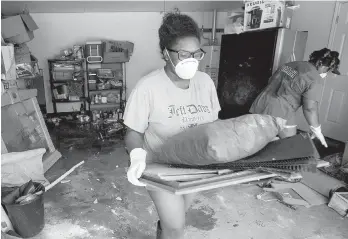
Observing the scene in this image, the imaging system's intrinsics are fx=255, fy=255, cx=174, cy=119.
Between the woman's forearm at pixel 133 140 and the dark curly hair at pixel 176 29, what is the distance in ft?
1.31

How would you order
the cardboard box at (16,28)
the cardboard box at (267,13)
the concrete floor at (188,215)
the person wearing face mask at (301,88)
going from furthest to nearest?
the cardboard box at (267,13)
the cardboard box at (16,28)
the person wearing face mask at (301,88)
the concrete floor at (188,215)

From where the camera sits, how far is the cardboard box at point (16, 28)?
2.86 metres

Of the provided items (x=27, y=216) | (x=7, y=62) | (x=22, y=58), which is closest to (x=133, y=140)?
(x=27, y=216)

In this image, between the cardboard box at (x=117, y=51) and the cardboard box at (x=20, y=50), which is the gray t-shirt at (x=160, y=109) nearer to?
the cardboard box at (x=20, y=50)

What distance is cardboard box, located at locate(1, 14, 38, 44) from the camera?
286 cm

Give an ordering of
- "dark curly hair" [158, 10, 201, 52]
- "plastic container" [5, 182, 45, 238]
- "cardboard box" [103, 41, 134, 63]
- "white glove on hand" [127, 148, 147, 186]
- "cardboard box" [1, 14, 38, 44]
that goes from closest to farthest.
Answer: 1. "white glove on hand" [127, 148, 147, 186]
2. "dark curly hair" [158, 10, 201, 52]
3. "plastic container" [5, 182, 45, 238]
4. "cardboard box" [1, 14, 38, 44]
5. "cardboard box" [103, 41, 134, 63]

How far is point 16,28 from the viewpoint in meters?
2.94

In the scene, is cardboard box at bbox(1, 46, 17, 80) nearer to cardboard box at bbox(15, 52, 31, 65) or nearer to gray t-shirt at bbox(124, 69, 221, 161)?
cardboard box at bbox(15, 52, 31, 65)

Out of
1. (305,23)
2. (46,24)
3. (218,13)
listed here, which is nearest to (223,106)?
(305,23)

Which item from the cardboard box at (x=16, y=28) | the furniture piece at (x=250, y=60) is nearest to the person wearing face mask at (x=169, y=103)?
the furniture piece at (x=250, y=60)

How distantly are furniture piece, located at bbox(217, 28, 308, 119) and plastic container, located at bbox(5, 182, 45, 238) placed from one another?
2.75 metres

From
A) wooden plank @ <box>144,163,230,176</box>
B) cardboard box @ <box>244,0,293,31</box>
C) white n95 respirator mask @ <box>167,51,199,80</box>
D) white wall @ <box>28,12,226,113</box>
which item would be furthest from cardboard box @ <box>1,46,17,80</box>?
cardboard box @ <box>244,0,293,31</box>

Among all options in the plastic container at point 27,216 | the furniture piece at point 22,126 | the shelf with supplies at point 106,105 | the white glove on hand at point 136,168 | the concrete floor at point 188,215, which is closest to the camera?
the white glove on hand at point 136,168

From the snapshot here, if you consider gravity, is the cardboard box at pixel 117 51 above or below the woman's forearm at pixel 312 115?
above
